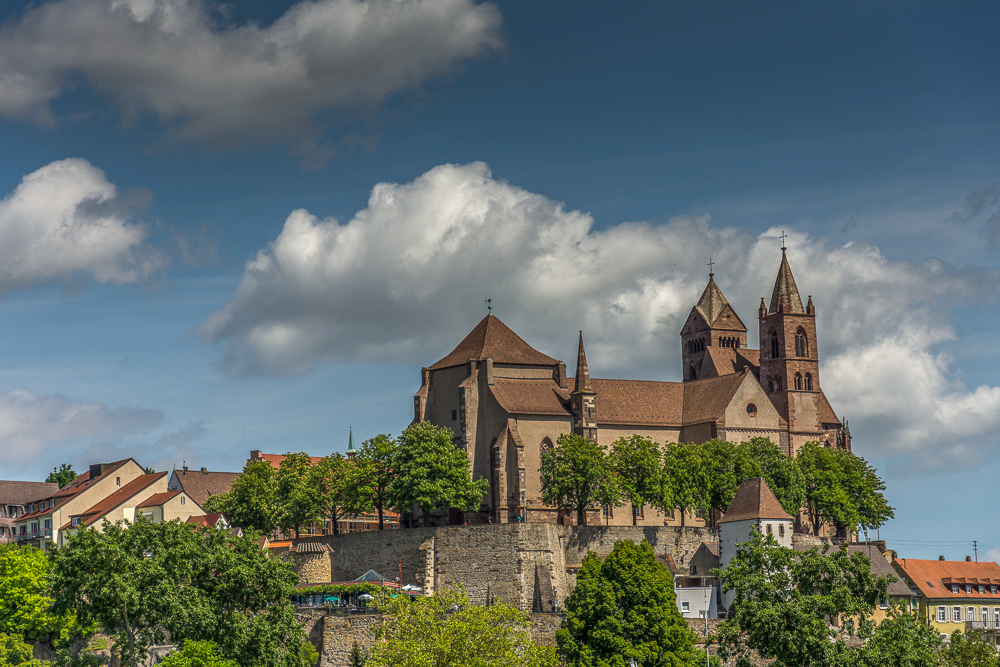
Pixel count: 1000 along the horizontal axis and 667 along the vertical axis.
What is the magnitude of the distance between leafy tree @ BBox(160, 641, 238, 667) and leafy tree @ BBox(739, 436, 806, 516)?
58.1 m

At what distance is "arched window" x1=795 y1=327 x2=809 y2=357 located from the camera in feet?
446

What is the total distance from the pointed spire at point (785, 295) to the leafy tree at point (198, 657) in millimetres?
87843

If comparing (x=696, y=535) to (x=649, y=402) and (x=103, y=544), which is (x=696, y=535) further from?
(x=103, y=544)

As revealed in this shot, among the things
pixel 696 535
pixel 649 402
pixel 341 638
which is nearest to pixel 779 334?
pixel 649 402

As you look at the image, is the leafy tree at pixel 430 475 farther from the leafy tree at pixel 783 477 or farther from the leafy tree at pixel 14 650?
the leafy tree at pixel 14 650

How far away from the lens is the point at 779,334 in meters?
136

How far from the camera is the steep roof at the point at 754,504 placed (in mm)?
96500

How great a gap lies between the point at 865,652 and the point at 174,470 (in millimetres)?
97896

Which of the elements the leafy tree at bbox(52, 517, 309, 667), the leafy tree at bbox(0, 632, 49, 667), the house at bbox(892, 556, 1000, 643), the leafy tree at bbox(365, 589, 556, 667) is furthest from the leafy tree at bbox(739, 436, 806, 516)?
the leafy tree at bbox(0, 632, 49, 667)

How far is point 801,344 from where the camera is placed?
13638cm

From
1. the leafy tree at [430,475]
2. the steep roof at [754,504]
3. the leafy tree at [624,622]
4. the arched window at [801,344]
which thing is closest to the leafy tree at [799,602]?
the leafy tree at [624,622]

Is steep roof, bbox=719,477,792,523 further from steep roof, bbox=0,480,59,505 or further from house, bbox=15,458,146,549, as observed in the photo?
steep roof, bbox=0,480,59,505

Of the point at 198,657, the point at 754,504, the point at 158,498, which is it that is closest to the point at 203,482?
the point at 158,498

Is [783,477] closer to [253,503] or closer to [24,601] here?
[253,503]
